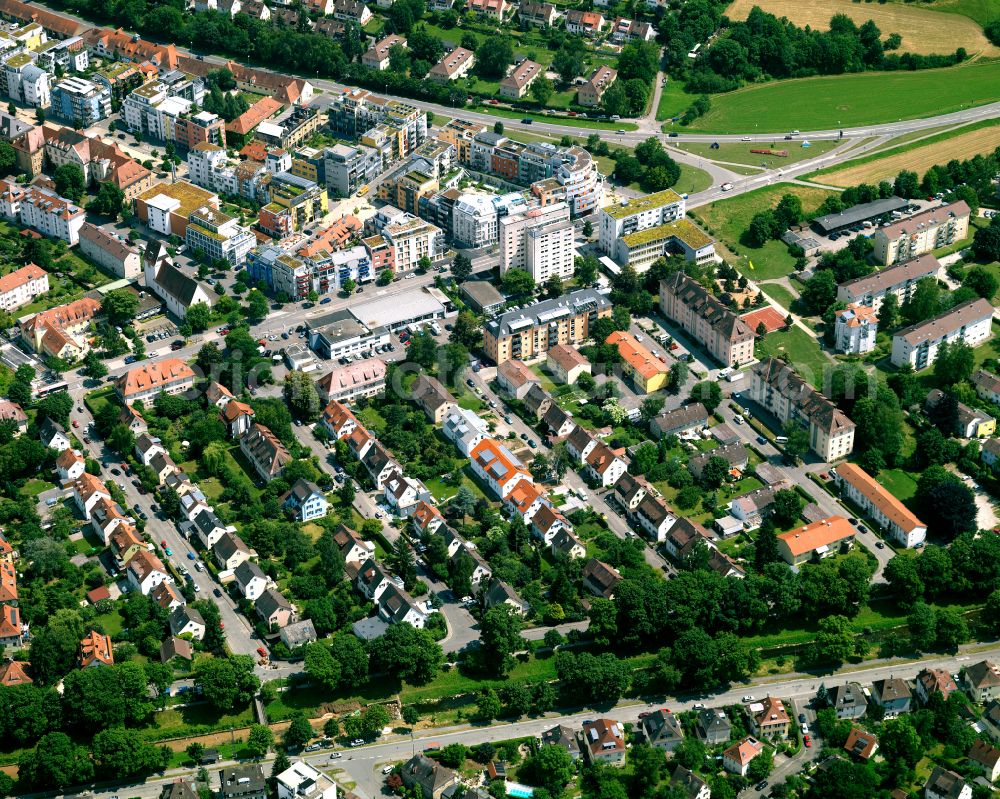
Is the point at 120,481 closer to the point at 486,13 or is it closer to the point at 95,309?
the point at 95,309

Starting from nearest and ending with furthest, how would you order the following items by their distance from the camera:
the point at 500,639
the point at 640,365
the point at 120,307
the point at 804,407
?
the point at 500,639
the point at 804,407
the point at 640,365
the point at 120,307

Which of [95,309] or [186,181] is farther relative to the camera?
[186,181]

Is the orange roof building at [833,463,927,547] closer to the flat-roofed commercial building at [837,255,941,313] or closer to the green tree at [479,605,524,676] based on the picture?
the flat-roofed commercial building at [837,255,941,313]

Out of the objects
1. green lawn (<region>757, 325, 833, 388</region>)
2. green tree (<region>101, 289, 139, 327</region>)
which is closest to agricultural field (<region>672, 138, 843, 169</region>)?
green lawn (<region>757, 325, 833, 388</region>)

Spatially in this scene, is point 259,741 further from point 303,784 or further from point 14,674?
point 14,674

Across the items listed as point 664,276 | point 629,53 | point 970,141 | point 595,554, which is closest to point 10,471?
point 595,554

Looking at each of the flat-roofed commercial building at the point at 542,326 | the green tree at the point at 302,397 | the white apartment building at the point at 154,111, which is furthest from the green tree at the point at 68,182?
the flat-roofed commercial building at the point at 542,326

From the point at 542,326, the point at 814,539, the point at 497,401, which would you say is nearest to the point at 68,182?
the point at 542,326
